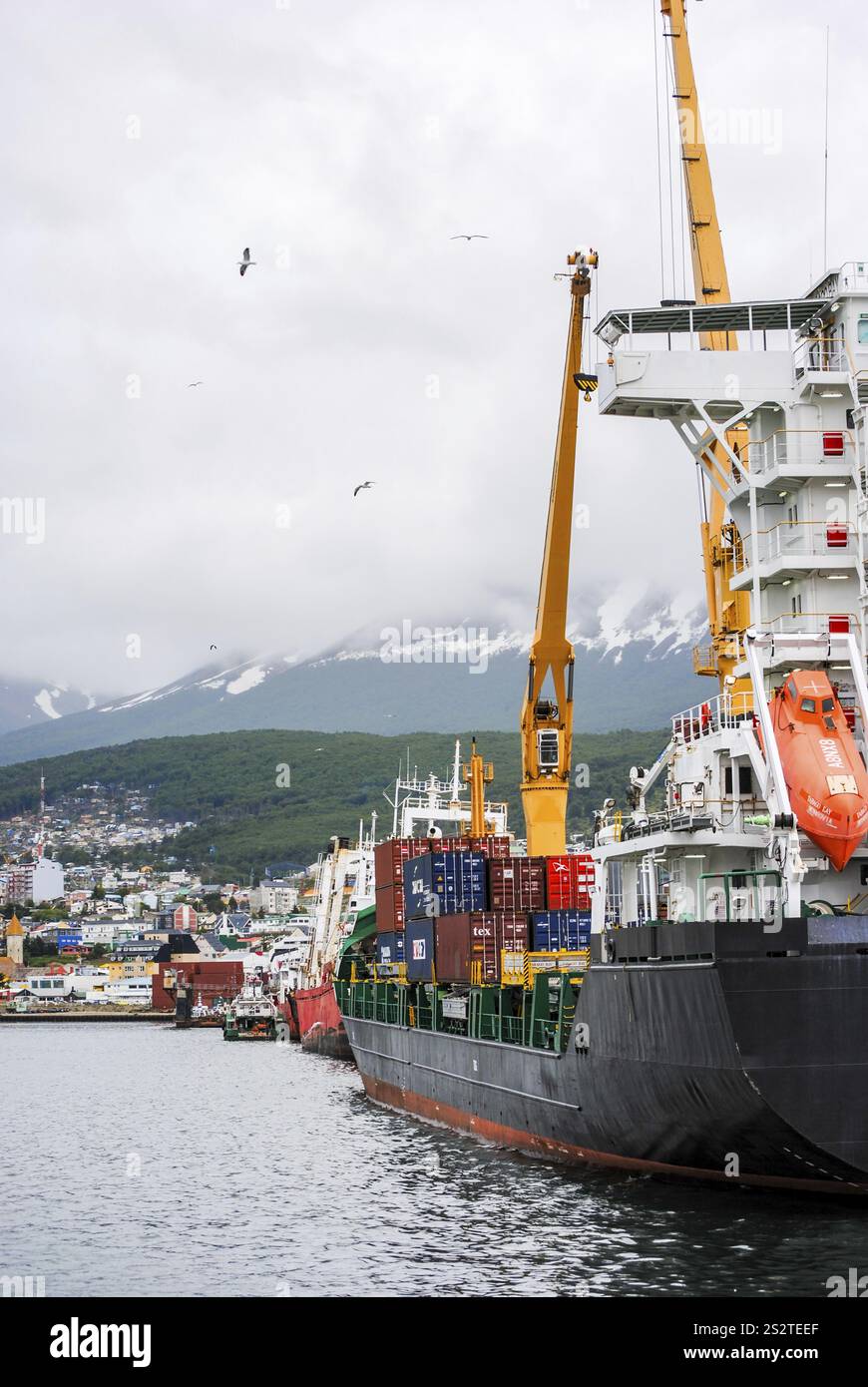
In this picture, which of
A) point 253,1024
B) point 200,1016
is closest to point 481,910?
point 253,1024

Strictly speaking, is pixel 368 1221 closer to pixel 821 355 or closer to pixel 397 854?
pixel 821 355

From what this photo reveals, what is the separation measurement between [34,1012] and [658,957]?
15317 cm

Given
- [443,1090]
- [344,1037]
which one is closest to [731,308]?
[443,1090]

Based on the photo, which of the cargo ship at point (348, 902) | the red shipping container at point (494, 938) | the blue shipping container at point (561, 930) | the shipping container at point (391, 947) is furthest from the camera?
the cargo ship at point (348, 902)

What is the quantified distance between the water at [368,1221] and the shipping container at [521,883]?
610cm

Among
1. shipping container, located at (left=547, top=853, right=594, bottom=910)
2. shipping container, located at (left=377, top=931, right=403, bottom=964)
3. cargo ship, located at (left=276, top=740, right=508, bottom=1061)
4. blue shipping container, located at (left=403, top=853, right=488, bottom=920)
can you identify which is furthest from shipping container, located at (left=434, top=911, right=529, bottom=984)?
cargo ship, located at (left=276, top=740, right=508, bottom=1061)

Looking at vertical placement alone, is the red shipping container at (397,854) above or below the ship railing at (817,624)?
below

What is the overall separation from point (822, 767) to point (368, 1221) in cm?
1062

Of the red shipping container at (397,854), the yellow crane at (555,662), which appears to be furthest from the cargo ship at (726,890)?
the red shipping container at (397,854)

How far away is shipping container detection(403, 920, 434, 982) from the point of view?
4316cm

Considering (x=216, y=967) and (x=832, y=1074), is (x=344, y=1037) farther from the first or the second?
(x=216, y=967)

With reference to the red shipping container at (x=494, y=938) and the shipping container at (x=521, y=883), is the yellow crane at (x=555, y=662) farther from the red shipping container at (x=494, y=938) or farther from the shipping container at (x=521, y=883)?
the red shipping container at (x=494, y=938)

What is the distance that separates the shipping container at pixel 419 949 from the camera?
4316cm

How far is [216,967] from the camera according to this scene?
166m
